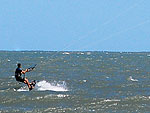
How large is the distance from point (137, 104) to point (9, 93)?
883 centimetres

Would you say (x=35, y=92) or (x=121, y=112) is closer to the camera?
(x=121, y=112)

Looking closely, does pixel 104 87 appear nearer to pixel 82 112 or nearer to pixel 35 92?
pixel 35 92

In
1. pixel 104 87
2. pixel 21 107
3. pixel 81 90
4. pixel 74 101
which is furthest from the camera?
pixel 104 87

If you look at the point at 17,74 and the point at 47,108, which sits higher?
the point at 17,74

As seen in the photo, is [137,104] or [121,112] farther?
[137,104]

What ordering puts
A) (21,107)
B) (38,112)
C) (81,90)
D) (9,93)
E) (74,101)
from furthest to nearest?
1. (81,90)
2. (9,93)
3. (74,101)
4. (21,107)
5. (38,112)

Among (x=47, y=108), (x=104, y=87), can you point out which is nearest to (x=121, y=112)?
(x=47, y=108)

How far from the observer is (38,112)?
23156 mm

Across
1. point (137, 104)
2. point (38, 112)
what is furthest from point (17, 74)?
point (137, 104)

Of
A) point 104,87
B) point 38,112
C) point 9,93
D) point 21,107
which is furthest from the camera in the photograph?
point 104,87

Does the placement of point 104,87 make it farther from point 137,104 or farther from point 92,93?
point 137,104

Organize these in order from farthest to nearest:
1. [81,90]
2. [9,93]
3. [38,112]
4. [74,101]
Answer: [81,90], [9,93], [74,101], [38,112]

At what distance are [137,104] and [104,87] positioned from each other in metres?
9.38

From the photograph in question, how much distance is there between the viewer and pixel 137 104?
2598 centimetres
